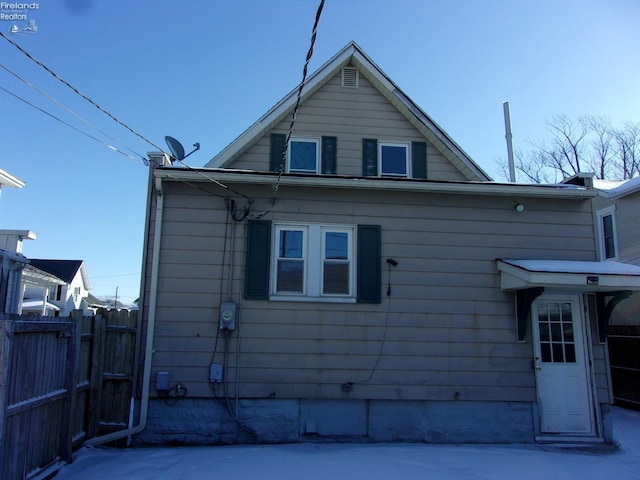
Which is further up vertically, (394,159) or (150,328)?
(394,159)

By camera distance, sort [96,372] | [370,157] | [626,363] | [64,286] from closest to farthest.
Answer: [96,372]
[370,157]
[626,363]
[64,286]

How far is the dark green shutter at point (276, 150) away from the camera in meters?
8.41

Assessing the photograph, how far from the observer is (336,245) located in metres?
7.18

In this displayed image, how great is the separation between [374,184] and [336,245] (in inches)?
42.7

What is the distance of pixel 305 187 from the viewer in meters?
7.14

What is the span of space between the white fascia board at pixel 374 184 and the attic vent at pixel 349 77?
2.85 metres

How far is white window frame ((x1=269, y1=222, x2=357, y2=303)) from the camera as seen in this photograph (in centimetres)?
693

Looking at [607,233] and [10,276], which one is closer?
[10,276]

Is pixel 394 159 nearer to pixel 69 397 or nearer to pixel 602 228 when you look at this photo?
pixel 69 397

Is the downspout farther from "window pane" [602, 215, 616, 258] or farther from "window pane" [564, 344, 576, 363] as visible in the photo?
"window pane" [602, 215, 616, 258]

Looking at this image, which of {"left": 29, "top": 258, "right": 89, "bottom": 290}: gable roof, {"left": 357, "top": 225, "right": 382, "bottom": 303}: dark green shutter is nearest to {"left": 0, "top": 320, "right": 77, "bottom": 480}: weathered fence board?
{"left": 357, "top": 225, "right": 382, "bottom": 303}: dark green shutter

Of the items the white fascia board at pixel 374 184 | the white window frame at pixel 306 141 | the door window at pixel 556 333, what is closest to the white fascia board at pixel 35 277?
the white window frame at pixel 306 141

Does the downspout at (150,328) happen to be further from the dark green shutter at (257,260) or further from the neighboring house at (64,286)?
the neighboring house at (64,286)

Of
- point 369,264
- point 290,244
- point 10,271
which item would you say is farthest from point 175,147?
point 10,271
